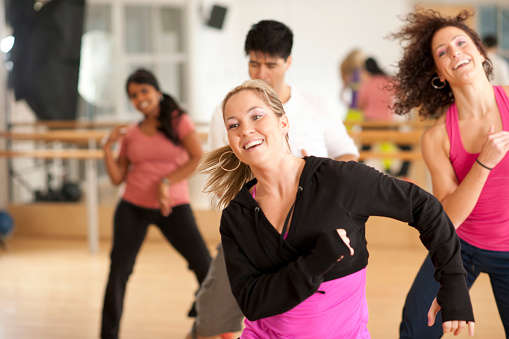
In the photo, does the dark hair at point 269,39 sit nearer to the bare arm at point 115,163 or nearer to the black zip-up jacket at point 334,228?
the black zip-up jacket at point 334,228

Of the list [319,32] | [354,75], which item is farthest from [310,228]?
[319,32]

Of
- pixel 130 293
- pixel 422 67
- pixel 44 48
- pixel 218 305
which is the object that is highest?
pixel 44 48

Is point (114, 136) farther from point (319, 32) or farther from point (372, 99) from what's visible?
point (319, 32)

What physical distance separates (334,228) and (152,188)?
1.69m

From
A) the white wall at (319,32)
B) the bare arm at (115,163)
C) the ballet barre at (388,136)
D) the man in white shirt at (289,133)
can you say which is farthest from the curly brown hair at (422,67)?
the white wall at (319,32)

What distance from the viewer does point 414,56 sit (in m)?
2.17

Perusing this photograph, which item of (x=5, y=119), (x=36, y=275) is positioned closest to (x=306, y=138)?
(x=36, y=275)

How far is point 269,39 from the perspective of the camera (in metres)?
2.28

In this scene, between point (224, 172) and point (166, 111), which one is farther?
point (166, 111)

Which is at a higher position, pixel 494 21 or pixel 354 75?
pixel 494 21

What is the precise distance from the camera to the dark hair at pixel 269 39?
228cm

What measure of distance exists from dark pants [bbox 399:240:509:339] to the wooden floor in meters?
1.21

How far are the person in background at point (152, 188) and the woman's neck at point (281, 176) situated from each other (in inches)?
56.4

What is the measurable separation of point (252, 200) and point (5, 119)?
5.54 meters
